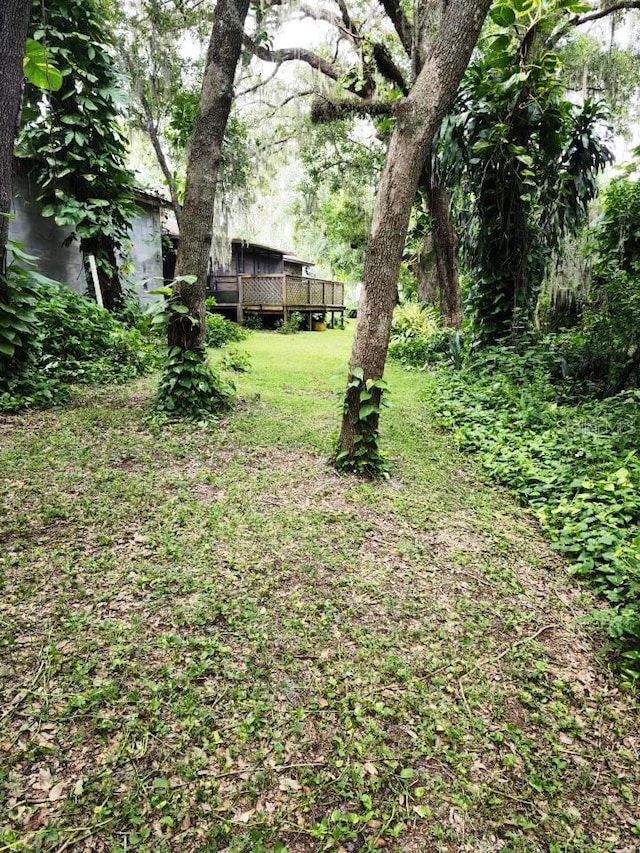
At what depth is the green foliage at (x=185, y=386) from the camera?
4.43 m

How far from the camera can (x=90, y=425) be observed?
13.1ft

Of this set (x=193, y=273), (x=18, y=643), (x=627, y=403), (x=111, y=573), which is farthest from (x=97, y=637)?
(x=627, y=403)

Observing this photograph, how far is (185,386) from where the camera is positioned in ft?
14.7

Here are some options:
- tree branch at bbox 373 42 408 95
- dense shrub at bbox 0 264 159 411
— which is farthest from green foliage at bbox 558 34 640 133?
dense shrub at bbox 0 264 159 411

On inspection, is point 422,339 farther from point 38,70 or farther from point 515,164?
point 38,70

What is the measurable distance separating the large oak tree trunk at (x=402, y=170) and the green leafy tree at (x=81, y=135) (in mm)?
5092

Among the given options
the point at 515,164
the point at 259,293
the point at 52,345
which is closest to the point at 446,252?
the point at 515,164

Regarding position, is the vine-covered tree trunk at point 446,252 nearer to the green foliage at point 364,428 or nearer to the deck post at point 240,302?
the green foliage at point 364,428

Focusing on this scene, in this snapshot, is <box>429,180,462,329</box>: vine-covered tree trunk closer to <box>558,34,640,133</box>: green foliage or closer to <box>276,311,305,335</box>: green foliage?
<box>558,34,640,133</box>: green foliage

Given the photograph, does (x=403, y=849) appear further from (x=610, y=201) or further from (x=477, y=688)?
(x=610, y=201)

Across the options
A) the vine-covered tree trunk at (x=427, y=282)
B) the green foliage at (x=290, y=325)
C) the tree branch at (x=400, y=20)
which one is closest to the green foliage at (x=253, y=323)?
the green foliage at (x=290, y=325)

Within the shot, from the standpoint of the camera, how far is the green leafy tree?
5922mm

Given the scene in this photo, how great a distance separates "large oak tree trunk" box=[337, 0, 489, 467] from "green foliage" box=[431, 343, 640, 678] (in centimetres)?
149

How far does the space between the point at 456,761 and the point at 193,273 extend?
168 inches
